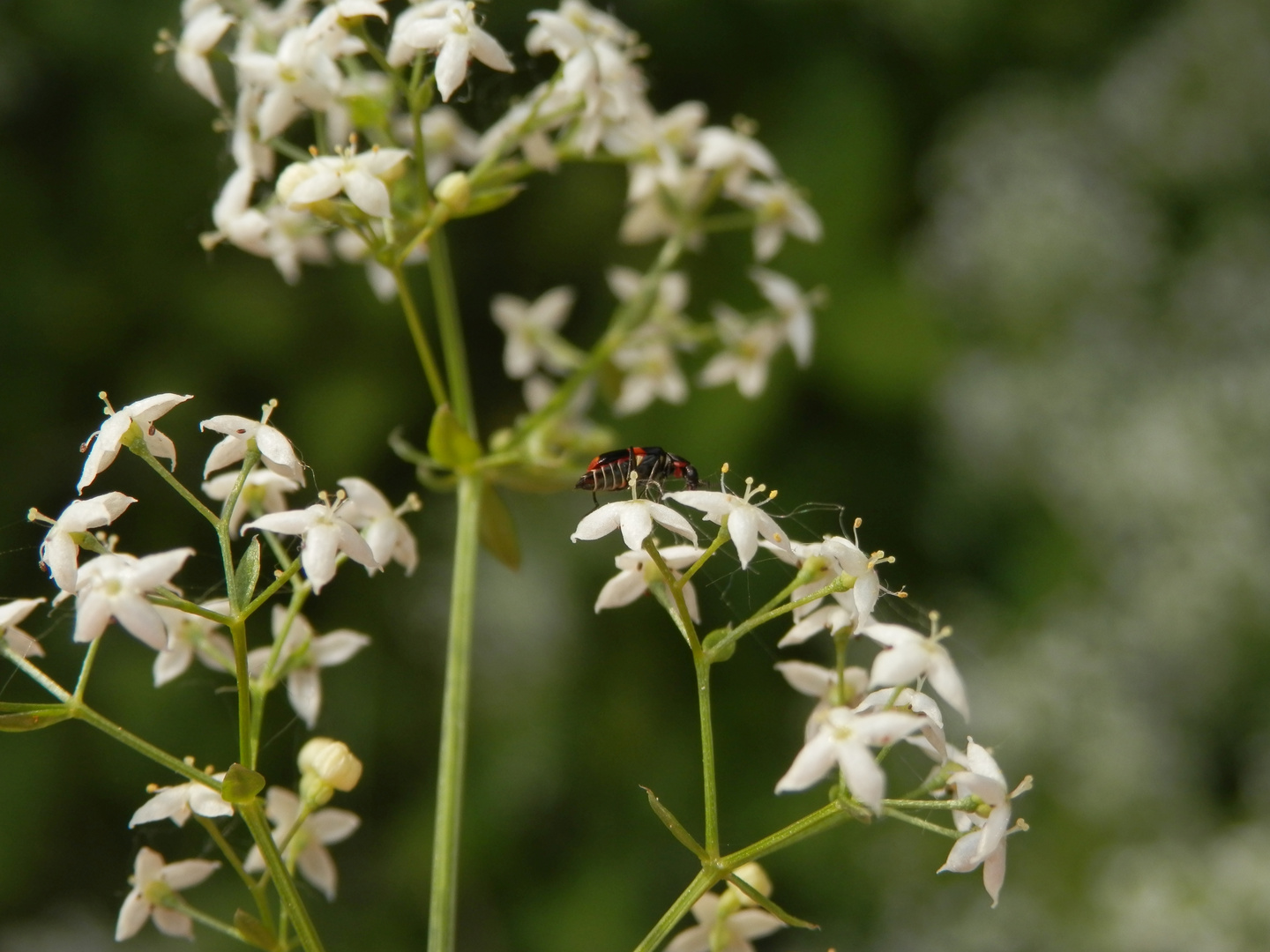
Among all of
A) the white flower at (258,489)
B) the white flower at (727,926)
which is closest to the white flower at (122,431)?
the white flower at (258,489)

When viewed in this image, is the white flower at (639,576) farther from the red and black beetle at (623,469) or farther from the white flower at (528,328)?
the white flower at (528,328)

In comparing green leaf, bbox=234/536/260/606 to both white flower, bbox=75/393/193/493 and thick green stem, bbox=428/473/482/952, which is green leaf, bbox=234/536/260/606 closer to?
white flower, bbox=75/393/193/493

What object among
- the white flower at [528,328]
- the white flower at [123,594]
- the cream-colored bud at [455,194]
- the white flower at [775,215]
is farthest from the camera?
the white flower at [528,328]

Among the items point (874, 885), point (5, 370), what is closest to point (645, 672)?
point (874, 885)

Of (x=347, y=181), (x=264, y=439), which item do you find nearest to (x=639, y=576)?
(x=264, y=439)

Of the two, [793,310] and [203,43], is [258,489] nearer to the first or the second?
[203,43]

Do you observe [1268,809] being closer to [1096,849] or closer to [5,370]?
[1096,849]

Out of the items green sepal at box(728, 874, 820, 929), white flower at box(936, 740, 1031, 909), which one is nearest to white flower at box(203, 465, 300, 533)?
green sepal at box(728, 874, 820, 929)
